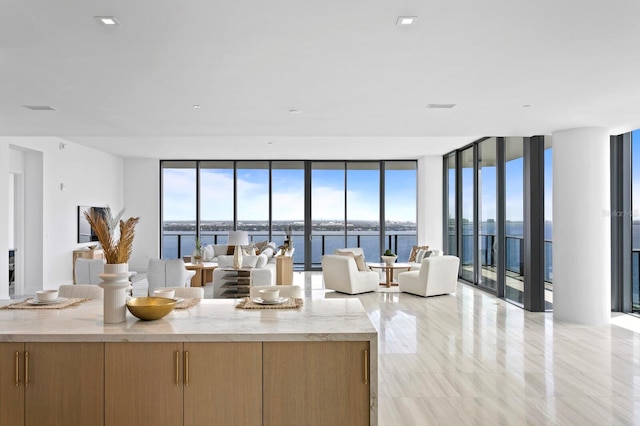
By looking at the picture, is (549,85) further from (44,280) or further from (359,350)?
(44,280)

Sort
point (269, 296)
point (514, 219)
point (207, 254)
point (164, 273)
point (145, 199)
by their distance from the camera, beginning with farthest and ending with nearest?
1. point (145, 199)
2. point (207, 254)
3. point (514, 219)
4. point (164, 273)
5. point (269, 296)

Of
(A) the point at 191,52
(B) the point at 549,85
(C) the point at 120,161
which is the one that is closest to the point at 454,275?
(B) the point at 549,85

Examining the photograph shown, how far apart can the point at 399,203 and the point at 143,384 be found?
11923mm

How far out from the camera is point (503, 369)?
436 centimetres

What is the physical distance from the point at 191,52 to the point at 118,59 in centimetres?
61

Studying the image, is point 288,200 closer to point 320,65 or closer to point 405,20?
point 320,65

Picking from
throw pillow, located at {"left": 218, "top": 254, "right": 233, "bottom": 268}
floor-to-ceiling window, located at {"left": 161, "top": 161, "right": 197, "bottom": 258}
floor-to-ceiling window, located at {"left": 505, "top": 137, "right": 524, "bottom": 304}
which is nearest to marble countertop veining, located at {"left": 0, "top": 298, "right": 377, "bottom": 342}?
floor-to-ceiling window, located at {"left": 505, "top": 137, "right": 524, "bottom": 304}

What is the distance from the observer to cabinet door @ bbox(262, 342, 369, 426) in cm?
239

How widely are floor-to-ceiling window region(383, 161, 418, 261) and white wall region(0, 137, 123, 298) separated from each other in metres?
7.15

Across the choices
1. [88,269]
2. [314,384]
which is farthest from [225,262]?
[314,384]

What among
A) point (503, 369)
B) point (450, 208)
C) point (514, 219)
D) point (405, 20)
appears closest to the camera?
point (405, 20)

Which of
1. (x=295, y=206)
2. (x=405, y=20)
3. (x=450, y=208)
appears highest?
(x=405, y=20)

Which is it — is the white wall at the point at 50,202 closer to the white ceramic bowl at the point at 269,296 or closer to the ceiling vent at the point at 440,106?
the white ceramic bowl at the point at 269,296

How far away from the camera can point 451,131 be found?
22.1 feet
